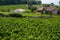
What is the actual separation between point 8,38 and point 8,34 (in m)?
1.74

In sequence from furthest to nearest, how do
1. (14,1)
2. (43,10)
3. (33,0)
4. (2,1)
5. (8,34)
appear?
(33,0) < (14,1) < (2,1) < (43,10) < (8,34)

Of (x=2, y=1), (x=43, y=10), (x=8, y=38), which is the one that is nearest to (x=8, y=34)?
(x=8, y=38)

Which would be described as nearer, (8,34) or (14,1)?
(8,34)

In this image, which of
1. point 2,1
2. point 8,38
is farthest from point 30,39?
point 2,1

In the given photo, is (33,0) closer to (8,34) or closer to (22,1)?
(22,1)

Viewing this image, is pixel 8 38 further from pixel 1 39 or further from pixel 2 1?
pixel 2 1

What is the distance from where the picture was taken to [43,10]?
5978 cm

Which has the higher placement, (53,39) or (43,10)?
(53,39)

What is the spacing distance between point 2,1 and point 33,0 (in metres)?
17.9

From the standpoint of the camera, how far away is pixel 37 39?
14773 millimetres

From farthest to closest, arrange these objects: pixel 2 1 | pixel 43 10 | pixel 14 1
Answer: pixel 14 1 → pixel 2 1 → pixel 43 10

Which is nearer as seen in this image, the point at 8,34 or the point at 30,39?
the point at 30,39

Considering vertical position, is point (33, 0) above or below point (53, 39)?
below

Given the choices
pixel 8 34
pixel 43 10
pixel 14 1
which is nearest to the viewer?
pixel 8 34
